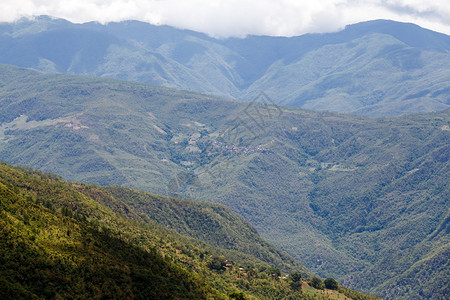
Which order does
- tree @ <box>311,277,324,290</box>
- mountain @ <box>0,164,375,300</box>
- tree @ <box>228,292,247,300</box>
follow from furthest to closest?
tree @ <box>311,277,324,290</box> → tree @ <box>228,292,247,300</box> → mountain @ <box>0,164,375,300</box>

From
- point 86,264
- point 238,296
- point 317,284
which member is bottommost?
point 317,284

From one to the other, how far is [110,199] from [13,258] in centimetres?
10514

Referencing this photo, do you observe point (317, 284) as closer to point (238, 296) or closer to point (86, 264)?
point (238, 296)

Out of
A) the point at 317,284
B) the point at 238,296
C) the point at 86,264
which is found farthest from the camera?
the point at 317,284

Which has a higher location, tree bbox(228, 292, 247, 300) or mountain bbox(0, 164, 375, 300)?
mountain bbox(0, 164, 375, 300)

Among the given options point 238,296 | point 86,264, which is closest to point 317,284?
point 238,296

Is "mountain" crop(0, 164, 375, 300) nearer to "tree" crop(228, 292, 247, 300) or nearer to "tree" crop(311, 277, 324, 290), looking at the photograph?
"tree" crop(228, 292, 247, 300)

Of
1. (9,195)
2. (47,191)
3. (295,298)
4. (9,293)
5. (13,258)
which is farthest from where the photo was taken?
(47,191)

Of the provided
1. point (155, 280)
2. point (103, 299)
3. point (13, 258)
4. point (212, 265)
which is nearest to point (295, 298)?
point (212, 265)

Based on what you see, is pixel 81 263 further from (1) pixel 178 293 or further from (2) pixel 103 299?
(1) pixel 178 293

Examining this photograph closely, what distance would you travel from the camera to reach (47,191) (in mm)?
137000

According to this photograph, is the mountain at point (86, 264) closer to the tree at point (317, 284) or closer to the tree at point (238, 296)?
the tree at point (238, 296)

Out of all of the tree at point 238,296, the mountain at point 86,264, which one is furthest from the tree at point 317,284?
the tree at point 238,296

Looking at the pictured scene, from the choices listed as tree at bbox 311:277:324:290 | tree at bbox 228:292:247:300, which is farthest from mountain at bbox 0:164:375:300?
tree at bbox 311:277:324:290
